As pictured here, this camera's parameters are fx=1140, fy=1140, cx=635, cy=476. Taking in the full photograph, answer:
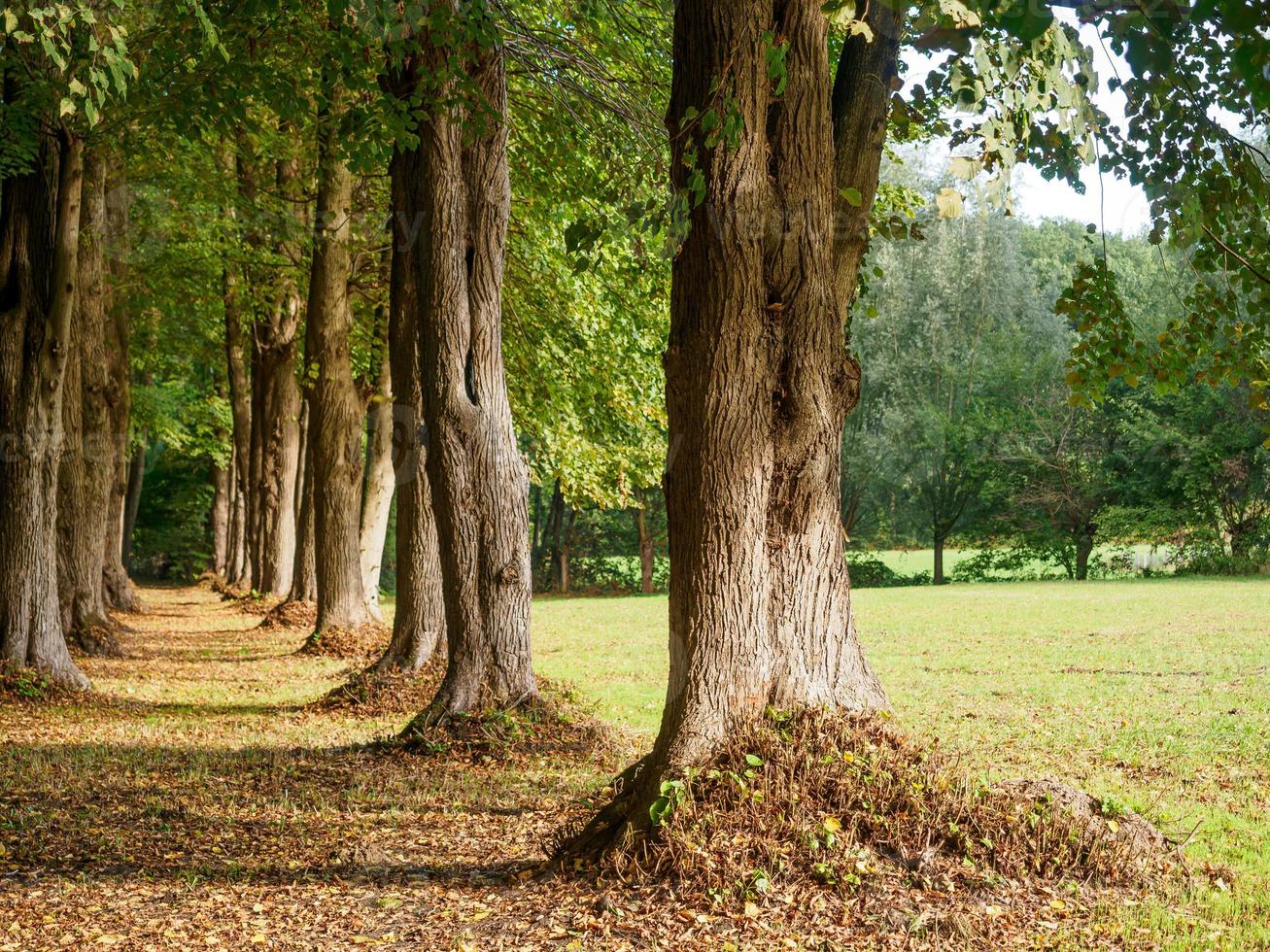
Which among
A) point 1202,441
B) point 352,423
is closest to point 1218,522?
point 1202,441

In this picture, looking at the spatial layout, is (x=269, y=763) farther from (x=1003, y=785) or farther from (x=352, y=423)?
(x=352, y=423)

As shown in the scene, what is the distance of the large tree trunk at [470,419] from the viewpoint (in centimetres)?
856

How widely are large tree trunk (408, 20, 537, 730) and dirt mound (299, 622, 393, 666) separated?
20.5 feet

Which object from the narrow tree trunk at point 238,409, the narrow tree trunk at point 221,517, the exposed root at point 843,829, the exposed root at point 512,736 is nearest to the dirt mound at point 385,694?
the exposed root at point 512,736

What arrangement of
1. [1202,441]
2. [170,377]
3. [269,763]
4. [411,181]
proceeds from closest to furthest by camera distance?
[269,763] < [411,181] < [170,377] < [1202,441]

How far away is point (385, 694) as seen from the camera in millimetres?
10648

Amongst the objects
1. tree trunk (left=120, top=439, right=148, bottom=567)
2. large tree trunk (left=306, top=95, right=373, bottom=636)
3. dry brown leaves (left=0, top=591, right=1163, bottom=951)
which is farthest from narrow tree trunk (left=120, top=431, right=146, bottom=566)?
dry brown leaves (left=0, top=591, right=1163, bottom=951)

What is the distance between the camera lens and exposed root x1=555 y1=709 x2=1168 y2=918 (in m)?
4.68

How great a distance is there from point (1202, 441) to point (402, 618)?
30.6 meters

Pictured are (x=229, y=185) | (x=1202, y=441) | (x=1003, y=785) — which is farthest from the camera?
(x=1202, y=441)

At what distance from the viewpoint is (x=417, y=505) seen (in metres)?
11.5

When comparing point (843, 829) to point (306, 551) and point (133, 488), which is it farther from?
point (133, 488)

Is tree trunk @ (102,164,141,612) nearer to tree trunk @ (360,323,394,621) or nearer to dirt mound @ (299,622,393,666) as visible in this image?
tree trunk @ (360,323,394,621)

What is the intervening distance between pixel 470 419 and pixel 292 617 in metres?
11.0
